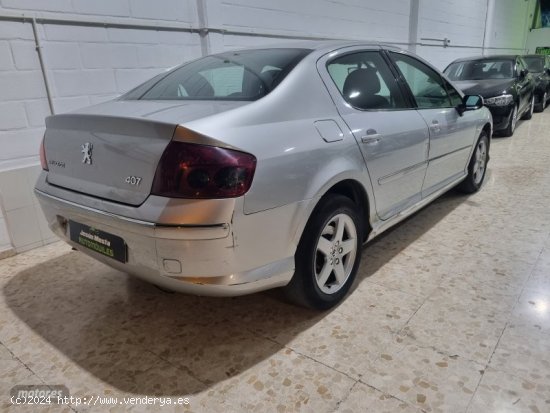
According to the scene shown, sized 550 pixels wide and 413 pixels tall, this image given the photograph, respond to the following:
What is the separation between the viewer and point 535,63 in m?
10.6

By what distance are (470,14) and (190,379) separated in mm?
13049

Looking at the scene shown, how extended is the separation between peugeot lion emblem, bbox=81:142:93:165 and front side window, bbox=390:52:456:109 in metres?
2.09

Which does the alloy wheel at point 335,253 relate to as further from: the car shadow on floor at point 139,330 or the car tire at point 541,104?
the car tire at point 541,104

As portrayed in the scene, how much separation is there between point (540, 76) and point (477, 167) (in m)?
7.63

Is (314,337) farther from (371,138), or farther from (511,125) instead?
(511,125)

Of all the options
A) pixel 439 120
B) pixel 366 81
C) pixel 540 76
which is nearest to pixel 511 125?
pixel 540 76

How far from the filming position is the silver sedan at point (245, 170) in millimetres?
1576

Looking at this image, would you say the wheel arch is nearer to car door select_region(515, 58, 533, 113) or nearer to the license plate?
the license plate

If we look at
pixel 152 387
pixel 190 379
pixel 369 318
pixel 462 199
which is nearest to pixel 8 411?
pixel 152 387

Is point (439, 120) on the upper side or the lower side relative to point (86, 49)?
lower

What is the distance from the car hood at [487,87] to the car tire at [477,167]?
9.46ft

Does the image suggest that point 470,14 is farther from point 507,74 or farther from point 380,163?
point 380,163

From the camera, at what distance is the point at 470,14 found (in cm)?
1158

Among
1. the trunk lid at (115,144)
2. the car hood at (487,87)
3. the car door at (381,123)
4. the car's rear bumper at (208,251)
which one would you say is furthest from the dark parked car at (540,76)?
the trunk lid at (115,144)
